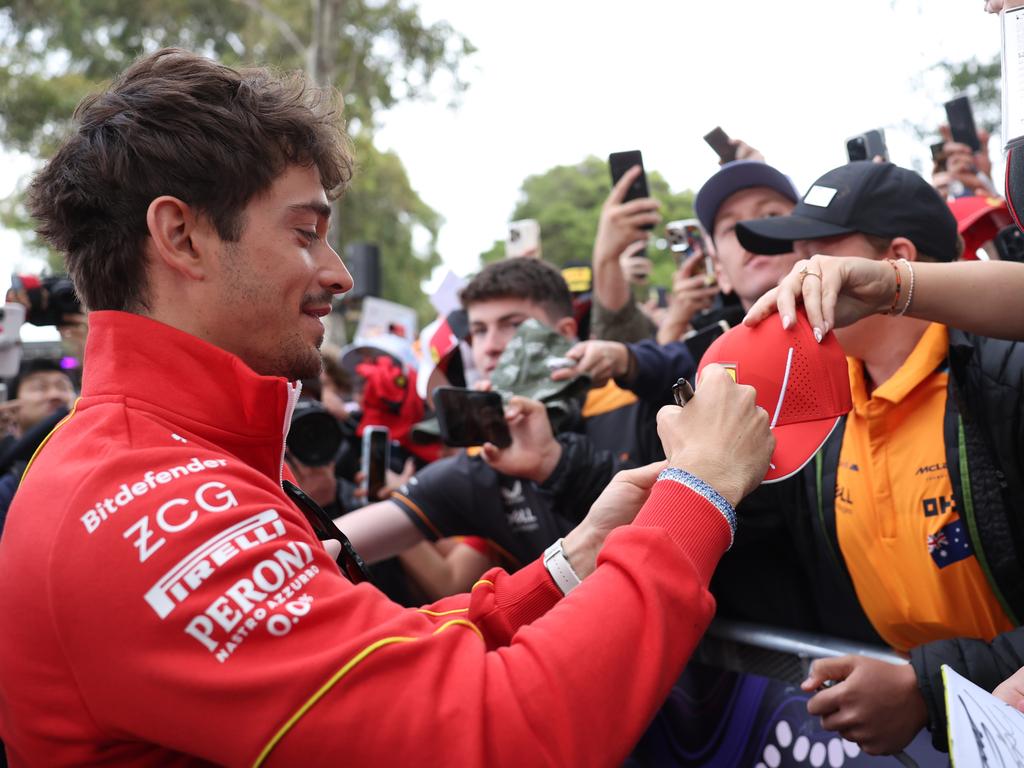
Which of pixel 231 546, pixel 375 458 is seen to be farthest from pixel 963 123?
pixel 231 546

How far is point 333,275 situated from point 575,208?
30158 mm

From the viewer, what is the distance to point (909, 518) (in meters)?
2.29

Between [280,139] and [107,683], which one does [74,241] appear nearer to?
[280,139]

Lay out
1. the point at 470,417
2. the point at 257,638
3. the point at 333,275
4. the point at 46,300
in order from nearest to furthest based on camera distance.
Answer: the point at 257,638
the point at 333,275
the point at 470,417
the point at 46,300

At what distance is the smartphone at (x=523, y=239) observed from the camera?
5.46 m

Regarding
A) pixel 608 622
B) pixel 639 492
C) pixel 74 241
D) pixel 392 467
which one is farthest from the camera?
pixel 392 467

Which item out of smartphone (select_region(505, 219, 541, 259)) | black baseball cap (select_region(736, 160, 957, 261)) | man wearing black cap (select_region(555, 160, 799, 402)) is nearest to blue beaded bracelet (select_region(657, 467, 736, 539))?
black baseball cap (select_region(736, 160, 957, 261))

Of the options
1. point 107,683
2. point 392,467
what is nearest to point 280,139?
point 107,683

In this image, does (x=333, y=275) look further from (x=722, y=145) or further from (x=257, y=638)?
(x=722, y=145)

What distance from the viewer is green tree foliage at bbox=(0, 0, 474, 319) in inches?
671

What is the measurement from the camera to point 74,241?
185cm

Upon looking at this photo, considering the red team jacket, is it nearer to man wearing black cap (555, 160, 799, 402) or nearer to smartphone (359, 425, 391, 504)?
man wearing black cap (555, 160, 799, 402)

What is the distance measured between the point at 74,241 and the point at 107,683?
2.88 feet

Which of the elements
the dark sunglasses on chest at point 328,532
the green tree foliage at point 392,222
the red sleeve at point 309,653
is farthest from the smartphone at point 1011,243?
the green tree foliage at point 392,222
